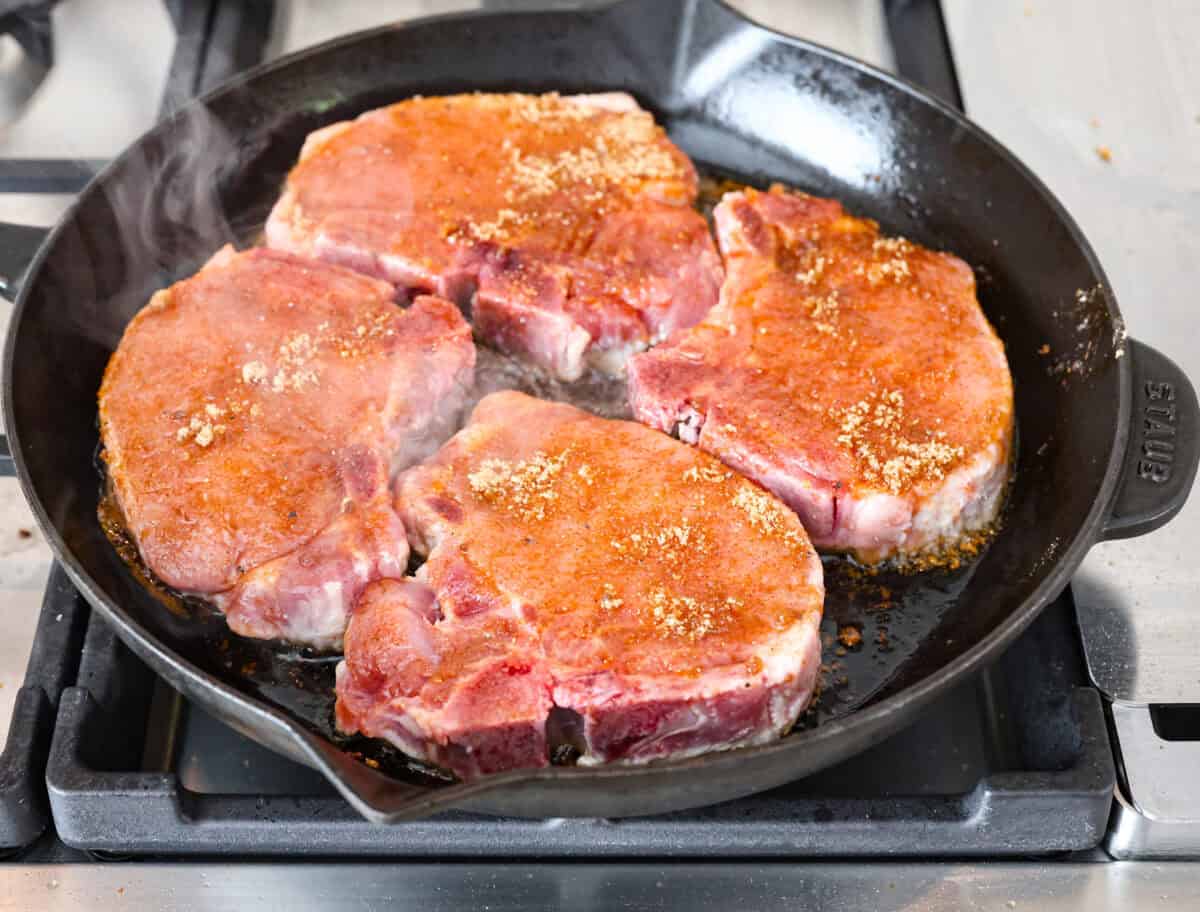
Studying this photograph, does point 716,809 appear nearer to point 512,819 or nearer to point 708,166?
point 512,819

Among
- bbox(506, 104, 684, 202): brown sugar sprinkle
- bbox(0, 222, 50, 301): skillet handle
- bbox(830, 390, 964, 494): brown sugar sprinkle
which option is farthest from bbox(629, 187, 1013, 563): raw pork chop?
bbox(0, 222, 50, 301): skillet handle

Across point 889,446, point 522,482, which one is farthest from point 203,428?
point 889,446

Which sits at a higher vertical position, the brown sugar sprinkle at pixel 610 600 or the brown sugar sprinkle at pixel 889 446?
the brown sugar sprinkle at pixel 889 446

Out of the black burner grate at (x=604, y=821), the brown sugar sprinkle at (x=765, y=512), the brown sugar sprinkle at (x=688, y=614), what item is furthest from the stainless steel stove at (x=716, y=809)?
the brown sugar sprinkle at (x=765, y=512)

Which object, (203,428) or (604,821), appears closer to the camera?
(604,821)

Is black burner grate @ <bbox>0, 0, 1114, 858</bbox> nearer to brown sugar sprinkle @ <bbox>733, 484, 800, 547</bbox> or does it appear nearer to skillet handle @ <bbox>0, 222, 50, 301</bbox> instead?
brown sugar sprinkle @ <bbox>733, 484, 800, 547</bbox>

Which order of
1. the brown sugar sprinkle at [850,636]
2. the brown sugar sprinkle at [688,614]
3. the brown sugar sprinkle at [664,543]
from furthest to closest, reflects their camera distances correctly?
1. the brown sugar sprinkle at [850,636]
2. the brown sugar sprinkle at [664,543]
3. the brown sugar sprinkle at [688,614]

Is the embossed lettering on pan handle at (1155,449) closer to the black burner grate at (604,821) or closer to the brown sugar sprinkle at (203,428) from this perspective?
the black burner grate at (604,821)

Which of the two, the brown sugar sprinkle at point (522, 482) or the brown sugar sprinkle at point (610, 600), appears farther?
the brown sugar sprinkle at point (522, 482)
